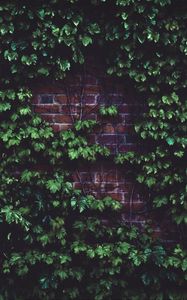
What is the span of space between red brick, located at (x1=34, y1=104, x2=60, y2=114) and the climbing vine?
57mm

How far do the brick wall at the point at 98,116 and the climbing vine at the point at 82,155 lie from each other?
0.08m

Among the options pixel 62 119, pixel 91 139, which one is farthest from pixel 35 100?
pixel 91 139

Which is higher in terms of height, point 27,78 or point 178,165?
point 27,78

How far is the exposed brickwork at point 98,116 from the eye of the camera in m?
3.68

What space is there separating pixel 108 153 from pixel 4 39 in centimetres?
116

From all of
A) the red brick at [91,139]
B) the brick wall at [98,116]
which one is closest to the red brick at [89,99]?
the brick wall at [98,116]

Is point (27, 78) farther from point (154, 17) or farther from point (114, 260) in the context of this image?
point (114, 260)

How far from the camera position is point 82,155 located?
3.61m

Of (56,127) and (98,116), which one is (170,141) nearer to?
(98,116)

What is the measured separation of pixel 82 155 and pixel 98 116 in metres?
0.34

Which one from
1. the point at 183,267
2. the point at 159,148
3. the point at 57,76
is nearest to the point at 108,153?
the point at 159,148

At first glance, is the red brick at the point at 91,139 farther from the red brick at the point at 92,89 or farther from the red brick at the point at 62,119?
the red brick at the point at 92,89

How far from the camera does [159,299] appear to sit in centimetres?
358

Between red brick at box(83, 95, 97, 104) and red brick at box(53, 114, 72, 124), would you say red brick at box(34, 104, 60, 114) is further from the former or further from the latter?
red brick at box(83, 95, 97, 104)
